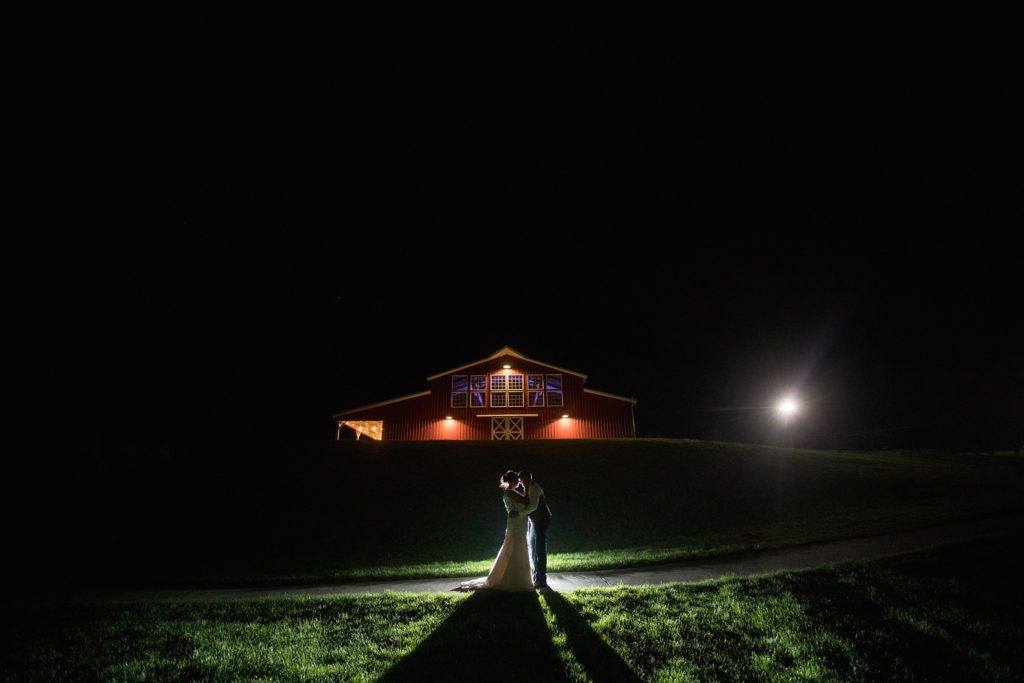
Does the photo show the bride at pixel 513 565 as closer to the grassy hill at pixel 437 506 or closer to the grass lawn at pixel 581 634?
the grass lawn at pixel 581 634

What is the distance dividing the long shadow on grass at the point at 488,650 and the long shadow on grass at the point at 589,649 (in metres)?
0.25

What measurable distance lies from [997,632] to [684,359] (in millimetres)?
85991

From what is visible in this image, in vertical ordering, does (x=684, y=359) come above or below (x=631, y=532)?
above

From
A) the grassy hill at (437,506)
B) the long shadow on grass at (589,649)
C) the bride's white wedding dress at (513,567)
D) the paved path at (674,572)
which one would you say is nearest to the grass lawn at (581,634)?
the long shadow on grass at (589,649)

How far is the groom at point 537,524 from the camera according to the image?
8.15m

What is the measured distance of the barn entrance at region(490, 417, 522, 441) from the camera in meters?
30.4

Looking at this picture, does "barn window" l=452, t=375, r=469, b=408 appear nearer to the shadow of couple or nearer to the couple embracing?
the couple embracing

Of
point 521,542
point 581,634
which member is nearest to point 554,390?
point 521,542

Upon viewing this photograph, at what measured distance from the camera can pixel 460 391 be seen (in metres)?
31.4

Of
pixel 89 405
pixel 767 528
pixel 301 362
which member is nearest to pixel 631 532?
pixel 767 528

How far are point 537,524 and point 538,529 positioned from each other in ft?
0.29

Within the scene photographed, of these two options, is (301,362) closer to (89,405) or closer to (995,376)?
(89,405)

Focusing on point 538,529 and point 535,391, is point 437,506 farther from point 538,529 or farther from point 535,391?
point 535,391

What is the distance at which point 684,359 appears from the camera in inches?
3455
